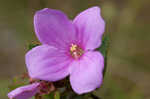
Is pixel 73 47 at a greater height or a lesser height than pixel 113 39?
greater

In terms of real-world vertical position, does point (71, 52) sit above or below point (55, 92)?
above

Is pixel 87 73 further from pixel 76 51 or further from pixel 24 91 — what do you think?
pixel 24 91

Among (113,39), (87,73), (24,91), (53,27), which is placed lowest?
(113,39)

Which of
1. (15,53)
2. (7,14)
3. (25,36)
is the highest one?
(7,14)

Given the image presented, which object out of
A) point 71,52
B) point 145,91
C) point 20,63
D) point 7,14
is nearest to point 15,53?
point 20,63

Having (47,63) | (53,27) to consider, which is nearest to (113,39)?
(53,27)

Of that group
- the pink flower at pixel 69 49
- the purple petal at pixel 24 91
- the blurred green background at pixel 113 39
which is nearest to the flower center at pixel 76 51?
the pink flower at pixel 69 49

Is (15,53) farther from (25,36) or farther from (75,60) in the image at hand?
(75,60)
